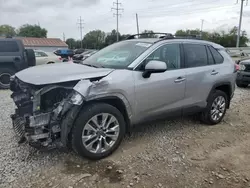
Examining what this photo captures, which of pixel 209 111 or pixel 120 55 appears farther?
pixel 209 111

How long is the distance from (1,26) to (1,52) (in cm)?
8480

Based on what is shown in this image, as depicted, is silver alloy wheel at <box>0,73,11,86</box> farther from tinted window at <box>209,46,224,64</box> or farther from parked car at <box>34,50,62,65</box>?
tinted window at <box>209,46,224,64</box>

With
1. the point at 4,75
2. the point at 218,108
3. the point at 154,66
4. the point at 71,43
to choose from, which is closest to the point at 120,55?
the point at 154,66

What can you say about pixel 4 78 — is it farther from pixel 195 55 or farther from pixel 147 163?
pixel 147 163

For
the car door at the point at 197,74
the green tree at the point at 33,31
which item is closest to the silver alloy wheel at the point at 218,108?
the car door at the point at 197,74

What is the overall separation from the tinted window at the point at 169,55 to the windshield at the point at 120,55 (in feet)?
0.64

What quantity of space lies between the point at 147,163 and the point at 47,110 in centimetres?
155

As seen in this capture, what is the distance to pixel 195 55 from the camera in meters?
4.46

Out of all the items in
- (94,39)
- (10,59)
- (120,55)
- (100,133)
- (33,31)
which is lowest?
(100,133)

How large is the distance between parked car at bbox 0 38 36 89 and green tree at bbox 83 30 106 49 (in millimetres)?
62836

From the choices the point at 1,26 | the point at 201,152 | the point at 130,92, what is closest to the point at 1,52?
the point at 130,92

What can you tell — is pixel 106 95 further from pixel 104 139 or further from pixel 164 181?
pixel 164 181

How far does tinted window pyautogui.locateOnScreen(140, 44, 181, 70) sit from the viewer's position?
389 cm

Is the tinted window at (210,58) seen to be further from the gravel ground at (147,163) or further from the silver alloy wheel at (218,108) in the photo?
the gravel ground at (147,163)
